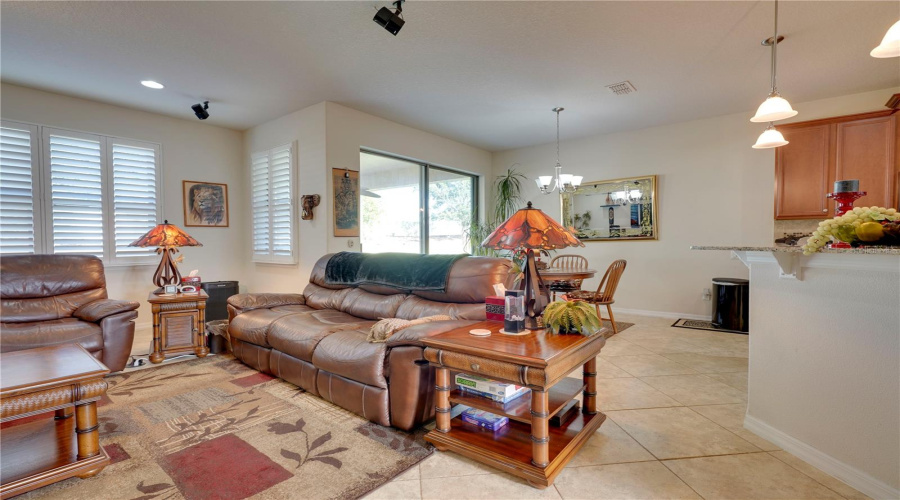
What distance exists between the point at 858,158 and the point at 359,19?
5163mm

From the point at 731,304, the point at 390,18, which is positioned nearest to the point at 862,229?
the point at 390,18

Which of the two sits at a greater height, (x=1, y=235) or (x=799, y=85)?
(x=799, y=85)

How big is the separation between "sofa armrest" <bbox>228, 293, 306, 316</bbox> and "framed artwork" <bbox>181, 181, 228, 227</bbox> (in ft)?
7.18

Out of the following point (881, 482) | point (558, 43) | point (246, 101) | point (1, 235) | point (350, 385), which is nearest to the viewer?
point (881, 482)

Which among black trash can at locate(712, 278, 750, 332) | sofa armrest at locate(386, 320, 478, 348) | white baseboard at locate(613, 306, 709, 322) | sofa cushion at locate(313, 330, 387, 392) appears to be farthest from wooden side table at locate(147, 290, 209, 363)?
black trash can at locate(712, 278, 750, 332)

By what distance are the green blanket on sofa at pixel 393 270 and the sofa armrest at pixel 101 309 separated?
5.30 ft

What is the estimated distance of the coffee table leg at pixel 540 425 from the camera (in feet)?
5.24

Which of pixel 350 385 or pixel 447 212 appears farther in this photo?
pixel 447 212

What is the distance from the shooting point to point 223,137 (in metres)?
5.34

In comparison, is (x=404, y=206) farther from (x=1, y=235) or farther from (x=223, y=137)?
(x=1, y=235)

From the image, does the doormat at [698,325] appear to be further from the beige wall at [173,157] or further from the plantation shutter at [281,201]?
the beige wall at [173,157]

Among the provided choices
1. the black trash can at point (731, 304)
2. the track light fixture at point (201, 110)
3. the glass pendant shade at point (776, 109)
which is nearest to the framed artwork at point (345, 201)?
the track light fixture at point (201, 110)

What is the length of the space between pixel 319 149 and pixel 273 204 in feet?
3.83

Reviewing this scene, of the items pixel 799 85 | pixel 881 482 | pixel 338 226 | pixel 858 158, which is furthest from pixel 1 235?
pixel 858 158
